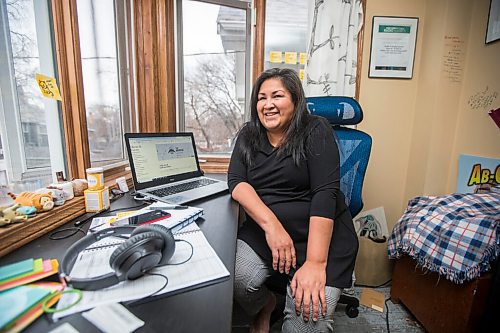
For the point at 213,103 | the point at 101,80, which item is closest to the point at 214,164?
the point at 213,103

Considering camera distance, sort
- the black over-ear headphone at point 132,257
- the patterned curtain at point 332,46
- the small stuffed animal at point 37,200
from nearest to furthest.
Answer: the black over-ear headphone at point 132,257 < the small stuffed animal at point 37,200 < the patterned curtain at point 332,46

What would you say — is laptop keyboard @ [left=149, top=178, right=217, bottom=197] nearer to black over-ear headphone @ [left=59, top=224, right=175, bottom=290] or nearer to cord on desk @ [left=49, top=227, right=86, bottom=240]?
cord on desk @ [left=49, top=227, right=86, bottom=240]

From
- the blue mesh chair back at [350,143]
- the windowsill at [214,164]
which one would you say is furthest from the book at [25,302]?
the windowsill at [214,164]

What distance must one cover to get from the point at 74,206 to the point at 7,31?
633 millimetres

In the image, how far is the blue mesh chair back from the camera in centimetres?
135

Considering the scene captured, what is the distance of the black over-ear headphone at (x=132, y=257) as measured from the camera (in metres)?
0.52

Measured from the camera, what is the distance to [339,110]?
135 centimetres

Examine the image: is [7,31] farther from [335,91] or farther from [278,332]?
[278,332]

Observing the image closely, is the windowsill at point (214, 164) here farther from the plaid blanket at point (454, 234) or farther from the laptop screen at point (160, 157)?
the plaid blanket at point (454, 234)

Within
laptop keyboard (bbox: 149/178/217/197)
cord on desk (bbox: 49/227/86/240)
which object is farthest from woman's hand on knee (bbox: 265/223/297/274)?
cord on desk (bbox: 49/227/86/240)

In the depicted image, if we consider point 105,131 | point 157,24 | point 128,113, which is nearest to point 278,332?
point 105,131

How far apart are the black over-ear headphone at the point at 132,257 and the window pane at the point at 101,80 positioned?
3.03 feet

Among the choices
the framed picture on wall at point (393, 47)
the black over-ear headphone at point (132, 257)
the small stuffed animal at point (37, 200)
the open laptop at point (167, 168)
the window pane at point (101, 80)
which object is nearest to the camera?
the black over-ear headphone at point (132, 257)

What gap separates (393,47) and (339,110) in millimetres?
913
